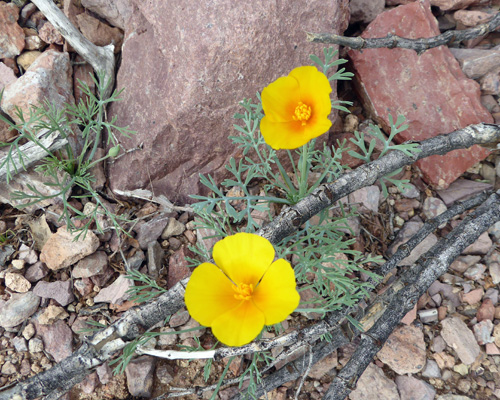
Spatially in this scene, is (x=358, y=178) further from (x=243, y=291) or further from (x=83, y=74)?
(x=83, y=74)

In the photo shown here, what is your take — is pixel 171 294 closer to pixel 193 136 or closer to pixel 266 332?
pixel 266 332

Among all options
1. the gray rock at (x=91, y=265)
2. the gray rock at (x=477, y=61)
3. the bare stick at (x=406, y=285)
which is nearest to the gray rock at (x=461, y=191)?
the bare stick at (x=406, y=285)

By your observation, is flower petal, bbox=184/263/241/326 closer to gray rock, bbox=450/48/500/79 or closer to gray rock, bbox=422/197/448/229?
gray rock, bbox=422/197/448/229

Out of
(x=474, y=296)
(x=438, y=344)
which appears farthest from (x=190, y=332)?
(x=474, y=296)

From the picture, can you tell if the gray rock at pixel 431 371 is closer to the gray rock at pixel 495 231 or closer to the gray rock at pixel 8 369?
the gray rock at pixel 495 231

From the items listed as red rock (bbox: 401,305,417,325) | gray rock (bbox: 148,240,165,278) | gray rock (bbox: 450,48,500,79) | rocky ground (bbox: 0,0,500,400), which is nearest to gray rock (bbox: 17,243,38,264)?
rocky ground (bbox: 0,0,500,400)
